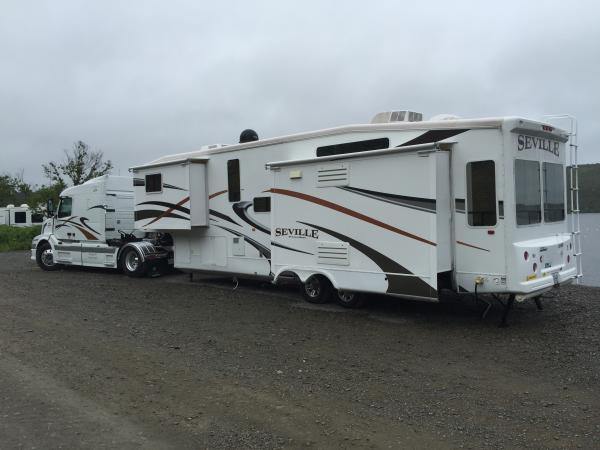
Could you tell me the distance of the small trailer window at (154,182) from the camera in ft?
40.7

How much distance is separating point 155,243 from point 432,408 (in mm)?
11051

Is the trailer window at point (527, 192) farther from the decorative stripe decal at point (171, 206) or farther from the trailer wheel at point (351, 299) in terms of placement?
the decorative stripe decal at point (171, 206)

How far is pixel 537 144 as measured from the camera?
→ 7.80 meters

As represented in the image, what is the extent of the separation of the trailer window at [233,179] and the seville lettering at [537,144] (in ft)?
18.1

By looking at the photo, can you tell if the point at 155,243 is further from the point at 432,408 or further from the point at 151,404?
the point at 432,408

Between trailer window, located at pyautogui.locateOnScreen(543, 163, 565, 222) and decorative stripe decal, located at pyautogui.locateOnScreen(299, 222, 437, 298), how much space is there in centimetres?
214

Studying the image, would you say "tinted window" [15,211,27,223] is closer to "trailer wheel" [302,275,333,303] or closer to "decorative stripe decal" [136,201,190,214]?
"decorative stripe decal" [136,201,190,214]

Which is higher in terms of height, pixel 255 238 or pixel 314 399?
pixel 255 238

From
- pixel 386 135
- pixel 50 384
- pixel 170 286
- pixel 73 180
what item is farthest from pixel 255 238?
pixel 73 180

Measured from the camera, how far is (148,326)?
7.89 meters

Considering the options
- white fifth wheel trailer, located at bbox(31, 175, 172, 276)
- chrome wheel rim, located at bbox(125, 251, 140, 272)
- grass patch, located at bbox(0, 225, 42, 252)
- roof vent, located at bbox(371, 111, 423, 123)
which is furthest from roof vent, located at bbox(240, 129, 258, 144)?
grass patch, located at bbox(0, 225, 42, 252)

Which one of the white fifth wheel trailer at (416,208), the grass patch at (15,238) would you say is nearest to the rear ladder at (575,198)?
the white fifth wheel trailer at (416,208)

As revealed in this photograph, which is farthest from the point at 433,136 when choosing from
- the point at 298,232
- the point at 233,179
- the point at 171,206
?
the point at 171,206

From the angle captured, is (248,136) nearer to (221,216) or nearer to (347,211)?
(221,216)
